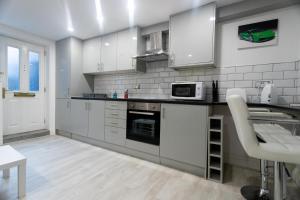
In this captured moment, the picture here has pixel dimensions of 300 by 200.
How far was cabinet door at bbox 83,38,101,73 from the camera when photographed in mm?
3567

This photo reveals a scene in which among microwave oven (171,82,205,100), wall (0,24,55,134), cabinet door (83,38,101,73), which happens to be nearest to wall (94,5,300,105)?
microwave oven (171,82,205,100)

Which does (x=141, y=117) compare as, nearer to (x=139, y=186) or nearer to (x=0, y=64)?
(x=139, y=186)

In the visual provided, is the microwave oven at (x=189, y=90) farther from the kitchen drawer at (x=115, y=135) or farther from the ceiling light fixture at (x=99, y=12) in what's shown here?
the ceiling light fixture at (x=99, y=12)

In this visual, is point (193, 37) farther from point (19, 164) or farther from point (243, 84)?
point (19, 164)

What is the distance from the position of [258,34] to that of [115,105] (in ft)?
7.93

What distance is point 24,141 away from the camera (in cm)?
323

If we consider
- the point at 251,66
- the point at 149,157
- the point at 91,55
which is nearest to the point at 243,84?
the point at 251,66

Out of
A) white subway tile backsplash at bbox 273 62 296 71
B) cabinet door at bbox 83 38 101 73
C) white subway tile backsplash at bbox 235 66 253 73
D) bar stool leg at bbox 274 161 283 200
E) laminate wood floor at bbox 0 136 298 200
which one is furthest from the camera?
cabinet door at bbox 83 38 101 73

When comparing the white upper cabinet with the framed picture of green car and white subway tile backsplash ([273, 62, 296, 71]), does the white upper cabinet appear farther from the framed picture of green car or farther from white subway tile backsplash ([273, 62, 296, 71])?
white subway tile backsplash ([273, 62, 296, 71])

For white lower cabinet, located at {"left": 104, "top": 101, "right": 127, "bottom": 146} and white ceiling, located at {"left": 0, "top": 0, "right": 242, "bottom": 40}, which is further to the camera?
white lower cabinet, located at {"left": 104, "top": 101, "right": 127, "bottom": 146}

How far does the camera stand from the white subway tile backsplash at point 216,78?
2.02m

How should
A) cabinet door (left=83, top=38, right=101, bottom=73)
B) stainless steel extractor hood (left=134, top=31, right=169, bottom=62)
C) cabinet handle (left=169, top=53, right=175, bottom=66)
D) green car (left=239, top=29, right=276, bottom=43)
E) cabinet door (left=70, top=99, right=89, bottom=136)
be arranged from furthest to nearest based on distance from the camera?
cabinet door (left=83, top=38, right=101, bottom=73) → cabinet door (left=70, top=99, right=89, bottom=136) → stainless steel extractor hood (left=134, top=31, right=169, bottom=62) → cabinet handle (left=169, top=53, right=175, bottom=66) → green car (left=239, top=29, right=276, bottom=43)

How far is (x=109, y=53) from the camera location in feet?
11.1

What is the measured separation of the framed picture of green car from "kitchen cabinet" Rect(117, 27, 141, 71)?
5.69ft
